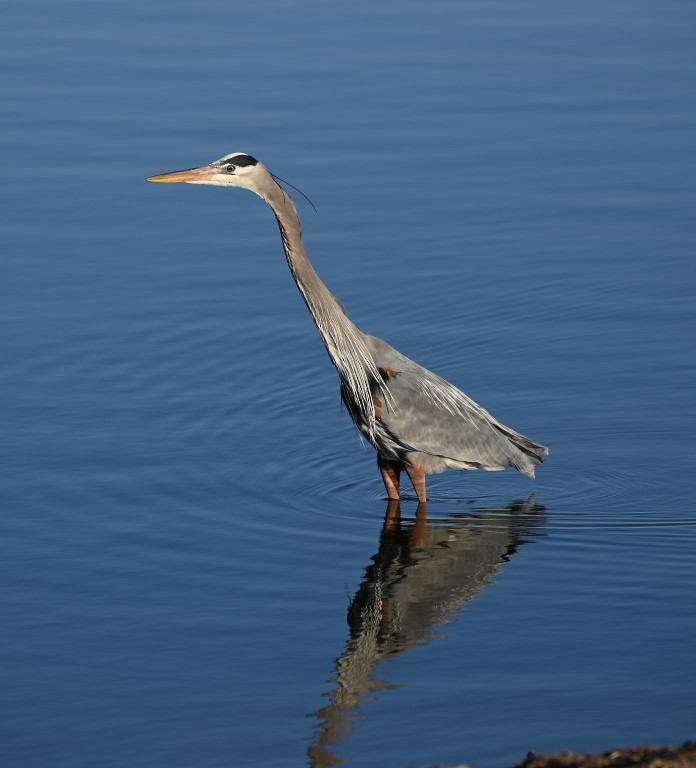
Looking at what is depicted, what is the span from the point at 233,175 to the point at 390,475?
94.0 inches

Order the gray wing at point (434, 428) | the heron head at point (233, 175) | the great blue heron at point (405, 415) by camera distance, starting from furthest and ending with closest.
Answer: the gray wing at point (434, 428)
the great blue heron at point (405, 415)
the heron head at point (233, 175)

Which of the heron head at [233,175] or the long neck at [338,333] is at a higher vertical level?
the heron head at [233,175]

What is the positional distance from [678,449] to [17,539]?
15.6 feet

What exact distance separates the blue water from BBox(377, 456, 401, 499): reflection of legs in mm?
227

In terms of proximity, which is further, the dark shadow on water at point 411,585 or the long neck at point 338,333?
the long neck at point 338,333

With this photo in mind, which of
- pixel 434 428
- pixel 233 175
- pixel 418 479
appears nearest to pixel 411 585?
pixel 418 479

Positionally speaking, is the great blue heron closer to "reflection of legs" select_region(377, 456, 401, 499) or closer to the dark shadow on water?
"reflection of legs" select_region(377, 456, 401, 499)

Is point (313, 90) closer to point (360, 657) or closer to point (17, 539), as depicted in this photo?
point (17, 539)

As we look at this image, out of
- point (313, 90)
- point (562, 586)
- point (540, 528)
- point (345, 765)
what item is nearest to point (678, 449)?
point (540, 528)

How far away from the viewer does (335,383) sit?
12930mm

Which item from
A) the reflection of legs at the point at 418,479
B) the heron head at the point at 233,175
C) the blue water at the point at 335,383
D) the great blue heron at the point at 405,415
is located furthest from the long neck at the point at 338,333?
the blue water at the point at 335,383

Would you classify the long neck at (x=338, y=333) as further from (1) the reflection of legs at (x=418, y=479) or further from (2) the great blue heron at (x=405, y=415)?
(1) the reflection of legs at (x=418, y=479)

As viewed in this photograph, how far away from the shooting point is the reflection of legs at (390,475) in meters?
11.0

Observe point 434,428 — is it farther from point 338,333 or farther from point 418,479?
point 338,333
